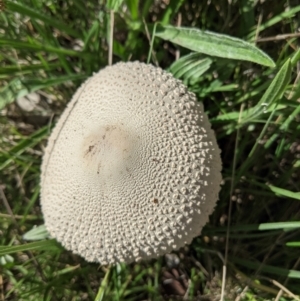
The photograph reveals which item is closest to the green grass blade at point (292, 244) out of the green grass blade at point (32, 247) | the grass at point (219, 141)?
the grass at point (219, 141)

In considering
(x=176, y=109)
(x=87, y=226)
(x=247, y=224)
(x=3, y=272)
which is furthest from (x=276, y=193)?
(x=3, y=272)

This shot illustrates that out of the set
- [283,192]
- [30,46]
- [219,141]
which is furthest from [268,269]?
[30,46]

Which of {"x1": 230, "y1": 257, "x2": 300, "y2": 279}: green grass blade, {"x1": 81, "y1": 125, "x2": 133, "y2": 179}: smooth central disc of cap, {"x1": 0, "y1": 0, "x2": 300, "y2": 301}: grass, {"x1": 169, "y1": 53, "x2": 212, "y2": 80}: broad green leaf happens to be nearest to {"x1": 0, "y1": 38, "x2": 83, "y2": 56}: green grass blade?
{"x1": 0, "y1": 0, "x2": 300, "y2": 301}: grass

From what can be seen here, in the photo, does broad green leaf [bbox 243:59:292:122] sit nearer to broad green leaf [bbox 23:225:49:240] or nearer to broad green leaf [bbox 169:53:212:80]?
broad green leaf [bbox 169:53:212:80]

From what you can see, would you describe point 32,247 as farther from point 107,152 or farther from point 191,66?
point 191,66

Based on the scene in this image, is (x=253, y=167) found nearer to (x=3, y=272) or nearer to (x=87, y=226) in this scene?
(x=87, y=226)

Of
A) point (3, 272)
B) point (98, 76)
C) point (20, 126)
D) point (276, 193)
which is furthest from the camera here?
point (20, 126)
